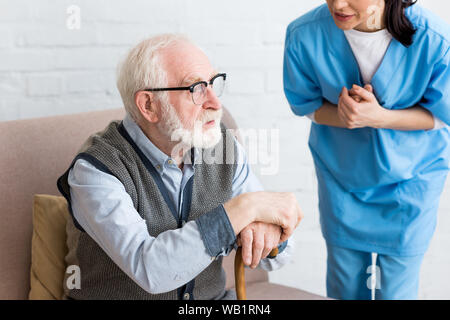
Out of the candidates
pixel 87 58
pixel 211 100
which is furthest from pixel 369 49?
pixel 87 58

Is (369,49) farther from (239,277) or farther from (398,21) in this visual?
(239,277)

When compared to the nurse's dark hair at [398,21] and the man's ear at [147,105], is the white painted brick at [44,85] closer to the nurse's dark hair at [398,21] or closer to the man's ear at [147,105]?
the man's ear at [147,105]

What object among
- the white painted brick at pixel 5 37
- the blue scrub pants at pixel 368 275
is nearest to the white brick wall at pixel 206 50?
the white painted brick at pixel 5 37

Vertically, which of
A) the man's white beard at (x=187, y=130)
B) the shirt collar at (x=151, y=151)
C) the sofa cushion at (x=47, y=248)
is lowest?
the sofa cushion at (x=47, y=248)

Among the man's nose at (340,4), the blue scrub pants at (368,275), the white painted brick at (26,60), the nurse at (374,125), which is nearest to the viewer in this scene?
the man's nose at (340,4)

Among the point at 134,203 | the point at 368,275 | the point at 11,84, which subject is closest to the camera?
the point at 134,203

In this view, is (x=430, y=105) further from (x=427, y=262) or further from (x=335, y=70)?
(x=427, y=262)

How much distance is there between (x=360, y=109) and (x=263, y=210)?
485 millimetres

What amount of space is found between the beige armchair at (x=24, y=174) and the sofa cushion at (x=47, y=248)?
4 cm

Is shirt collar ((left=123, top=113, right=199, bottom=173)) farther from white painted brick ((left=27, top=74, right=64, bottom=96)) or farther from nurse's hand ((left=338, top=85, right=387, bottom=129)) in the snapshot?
white painted brick ((left=27, top=74, right=64, bottom=96))

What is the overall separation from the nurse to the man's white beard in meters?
0.38

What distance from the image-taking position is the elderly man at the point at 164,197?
1139 mm

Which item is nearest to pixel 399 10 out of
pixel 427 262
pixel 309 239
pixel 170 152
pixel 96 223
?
pixel 170 152

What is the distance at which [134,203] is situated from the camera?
1272 millimetres
